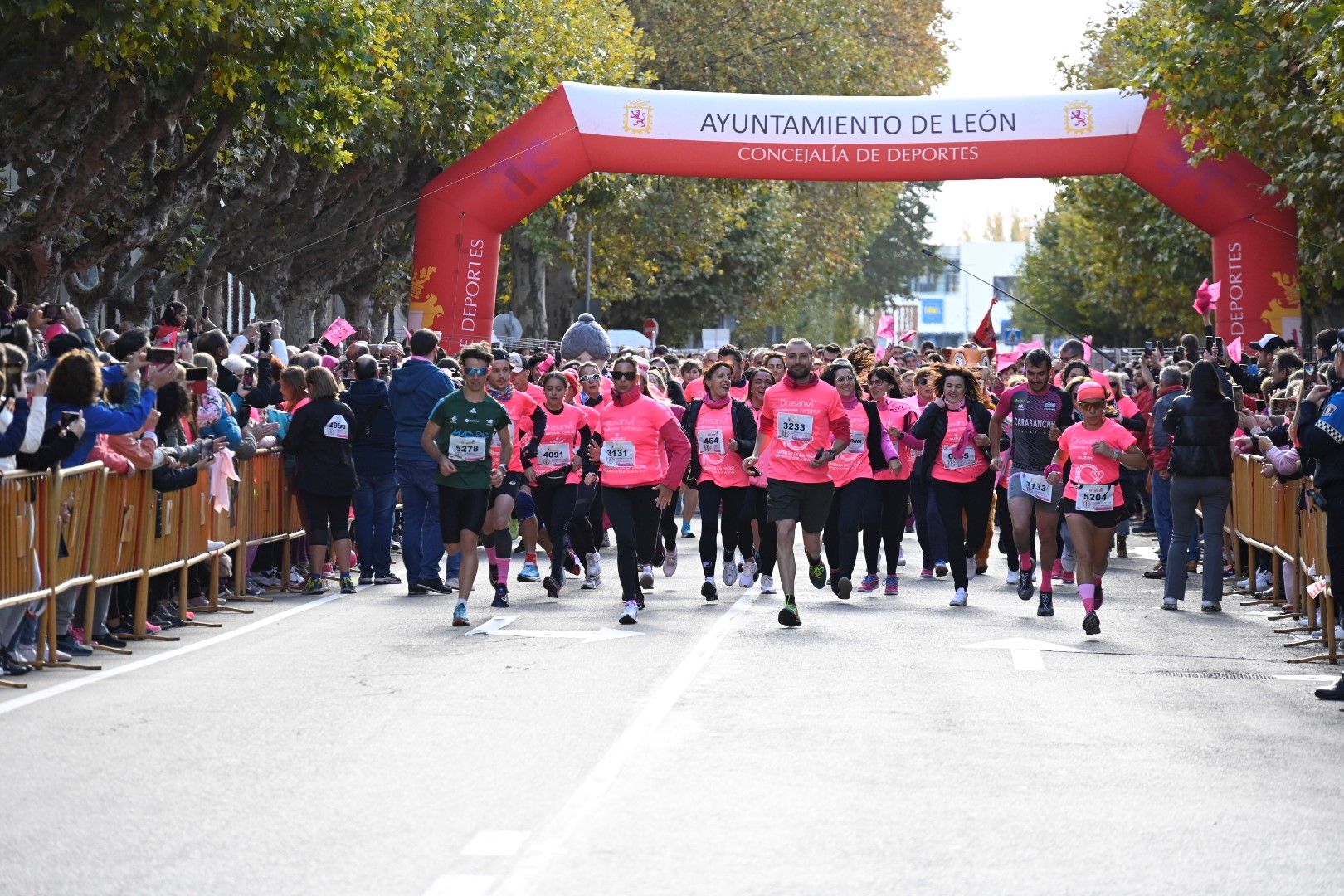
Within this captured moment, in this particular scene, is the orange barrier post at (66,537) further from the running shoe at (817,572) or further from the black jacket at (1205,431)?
the black jacket at (1205,431)

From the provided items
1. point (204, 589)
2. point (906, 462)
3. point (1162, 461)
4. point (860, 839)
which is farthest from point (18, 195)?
point (860, 839)

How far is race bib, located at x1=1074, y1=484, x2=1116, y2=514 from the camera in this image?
48.4ft

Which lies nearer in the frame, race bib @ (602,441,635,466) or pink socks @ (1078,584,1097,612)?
pink socks @ (1078,584,1097,612)

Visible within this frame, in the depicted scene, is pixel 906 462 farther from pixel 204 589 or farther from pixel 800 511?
pixel 204 589

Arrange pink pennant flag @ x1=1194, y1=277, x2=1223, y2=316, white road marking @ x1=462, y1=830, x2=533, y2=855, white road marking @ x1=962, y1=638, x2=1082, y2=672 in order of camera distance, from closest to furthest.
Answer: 1. white road marking @ x1=462, y1=830, x2=533, y2=855
2. white road marking @ x1=962, y1=638, x2=1082, y2=672
3. pink pennant flag @ x1=1194, y1=277, x2=1223, y2=316

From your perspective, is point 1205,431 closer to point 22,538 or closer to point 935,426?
point 935,426

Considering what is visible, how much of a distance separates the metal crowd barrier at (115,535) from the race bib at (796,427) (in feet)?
12.6

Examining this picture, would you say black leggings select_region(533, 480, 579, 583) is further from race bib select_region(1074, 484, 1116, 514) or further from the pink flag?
the pink flag

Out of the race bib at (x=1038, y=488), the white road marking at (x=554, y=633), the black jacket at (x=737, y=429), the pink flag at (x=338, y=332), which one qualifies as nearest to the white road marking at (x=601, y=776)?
the white road marking at (x=554, y=633)

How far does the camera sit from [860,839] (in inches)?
296

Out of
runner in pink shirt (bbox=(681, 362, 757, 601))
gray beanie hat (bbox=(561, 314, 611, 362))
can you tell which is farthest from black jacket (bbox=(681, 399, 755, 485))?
gray beanie hat (bbox=(561, 314, 611, 362))

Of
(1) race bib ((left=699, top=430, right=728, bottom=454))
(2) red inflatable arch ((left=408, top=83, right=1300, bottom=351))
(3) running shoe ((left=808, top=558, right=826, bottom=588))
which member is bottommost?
(3) running shoe ((left=808, top=558, right=826, bottom=588))

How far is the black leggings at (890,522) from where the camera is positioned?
17.4 m

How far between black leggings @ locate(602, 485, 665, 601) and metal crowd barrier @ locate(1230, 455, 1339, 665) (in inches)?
166
